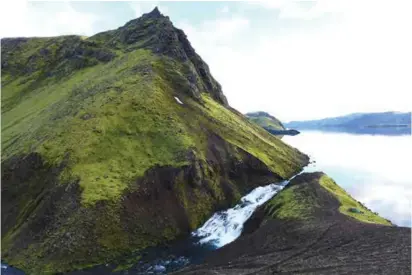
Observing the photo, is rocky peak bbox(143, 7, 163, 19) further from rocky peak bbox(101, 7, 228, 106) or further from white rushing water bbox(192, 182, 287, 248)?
white rushing water bbox(192, 182, 287, 248)

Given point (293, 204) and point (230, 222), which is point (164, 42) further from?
point (293, 204)

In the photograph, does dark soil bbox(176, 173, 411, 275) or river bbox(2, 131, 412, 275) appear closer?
dark soil bbox(176, 173, 411, 275)

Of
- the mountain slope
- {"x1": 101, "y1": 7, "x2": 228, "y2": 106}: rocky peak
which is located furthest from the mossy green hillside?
{"x1": 101, "y1": 7, "x2": 228, "y2": 106}: rocky peak

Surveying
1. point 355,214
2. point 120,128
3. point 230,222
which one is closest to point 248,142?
point 120,128

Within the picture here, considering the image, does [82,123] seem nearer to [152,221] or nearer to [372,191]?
[152,221]

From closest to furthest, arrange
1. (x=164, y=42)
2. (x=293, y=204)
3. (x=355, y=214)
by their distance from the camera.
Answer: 1. (x=355, y=214)
2. (x=293, y=204)
3. (x=164, y=42)
